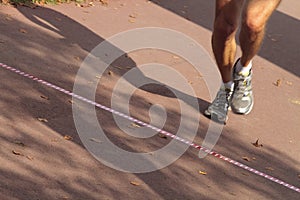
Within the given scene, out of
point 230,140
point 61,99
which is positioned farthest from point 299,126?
point 61,99

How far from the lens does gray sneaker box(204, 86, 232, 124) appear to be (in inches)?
286

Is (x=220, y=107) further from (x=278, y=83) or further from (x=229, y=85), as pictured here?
(x=278, y=83)

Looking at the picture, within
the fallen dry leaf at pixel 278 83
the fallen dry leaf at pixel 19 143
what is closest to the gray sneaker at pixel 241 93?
the fallen dry leaf at pixel 278 83

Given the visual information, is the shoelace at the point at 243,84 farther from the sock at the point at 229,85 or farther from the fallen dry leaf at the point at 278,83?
the fallen dry leaf at the point at 278,83

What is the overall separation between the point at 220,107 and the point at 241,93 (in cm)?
22

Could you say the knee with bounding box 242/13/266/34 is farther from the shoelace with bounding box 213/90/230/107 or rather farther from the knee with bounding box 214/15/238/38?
the shoelace with bounding box 213/90/230/107

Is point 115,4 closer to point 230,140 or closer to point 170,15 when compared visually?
point 170,15

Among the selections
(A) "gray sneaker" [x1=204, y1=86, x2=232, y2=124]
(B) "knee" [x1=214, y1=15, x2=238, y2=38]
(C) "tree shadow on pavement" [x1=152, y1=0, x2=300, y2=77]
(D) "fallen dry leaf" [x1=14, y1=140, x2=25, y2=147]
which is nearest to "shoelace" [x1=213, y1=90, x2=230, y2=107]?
(A) "gray sneaker" [x1=204, y1=86, x2=232, y2=124]

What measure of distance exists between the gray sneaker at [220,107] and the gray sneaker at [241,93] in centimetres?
7

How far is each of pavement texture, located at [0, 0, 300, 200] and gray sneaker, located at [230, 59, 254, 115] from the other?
123 millimetres

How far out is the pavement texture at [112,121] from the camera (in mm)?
5559

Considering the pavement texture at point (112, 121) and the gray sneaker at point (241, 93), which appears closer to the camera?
the pavement texture at point (112, 121)

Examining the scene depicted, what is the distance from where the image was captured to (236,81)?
24.3 ft

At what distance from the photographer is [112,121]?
6738mm
